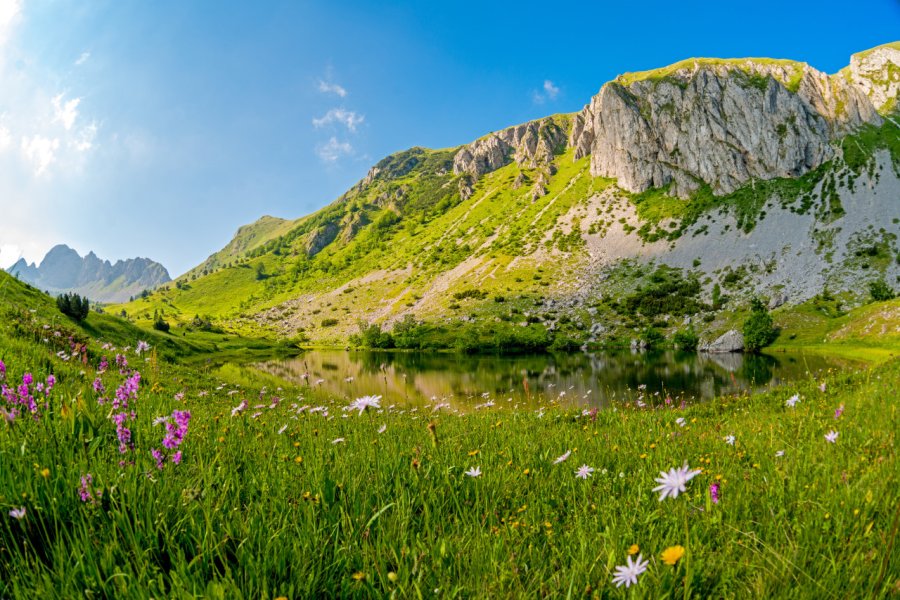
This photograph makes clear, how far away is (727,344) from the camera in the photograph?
235ft

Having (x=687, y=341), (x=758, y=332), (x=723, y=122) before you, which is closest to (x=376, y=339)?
(x=687, y=341)

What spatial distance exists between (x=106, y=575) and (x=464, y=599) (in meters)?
1.51

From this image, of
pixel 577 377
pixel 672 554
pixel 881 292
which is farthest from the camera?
pixel 881 292

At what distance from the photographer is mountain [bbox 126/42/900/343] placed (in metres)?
96.1

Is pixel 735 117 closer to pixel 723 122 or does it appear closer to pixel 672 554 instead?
pixel 723 122

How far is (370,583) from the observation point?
1.75 m

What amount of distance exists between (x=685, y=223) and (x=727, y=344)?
73.1 m

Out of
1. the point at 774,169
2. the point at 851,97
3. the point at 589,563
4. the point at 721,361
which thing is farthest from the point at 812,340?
the point at 851,97

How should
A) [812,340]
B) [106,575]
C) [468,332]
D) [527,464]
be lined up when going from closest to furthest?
[106,575] < [527,464] < [812,340] < [468,332]

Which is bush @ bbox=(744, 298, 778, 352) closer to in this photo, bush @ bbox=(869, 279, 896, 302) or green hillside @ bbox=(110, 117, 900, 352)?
green hillside @ bbox=(110, 117, 900, 352)

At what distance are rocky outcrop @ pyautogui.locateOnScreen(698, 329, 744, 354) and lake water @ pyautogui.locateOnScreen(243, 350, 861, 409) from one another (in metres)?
5.51

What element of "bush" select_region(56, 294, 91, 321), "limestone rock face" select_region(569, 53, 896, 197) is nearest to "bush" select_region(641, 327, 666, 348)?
"limestone rock face" select_region(569, 53, 896, 197)

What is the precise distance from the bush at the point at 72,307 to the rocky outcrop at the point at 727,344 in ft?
285

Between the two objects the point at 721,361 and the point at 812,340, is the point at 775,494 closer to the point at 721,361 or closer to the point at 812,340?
the point at 721,361
